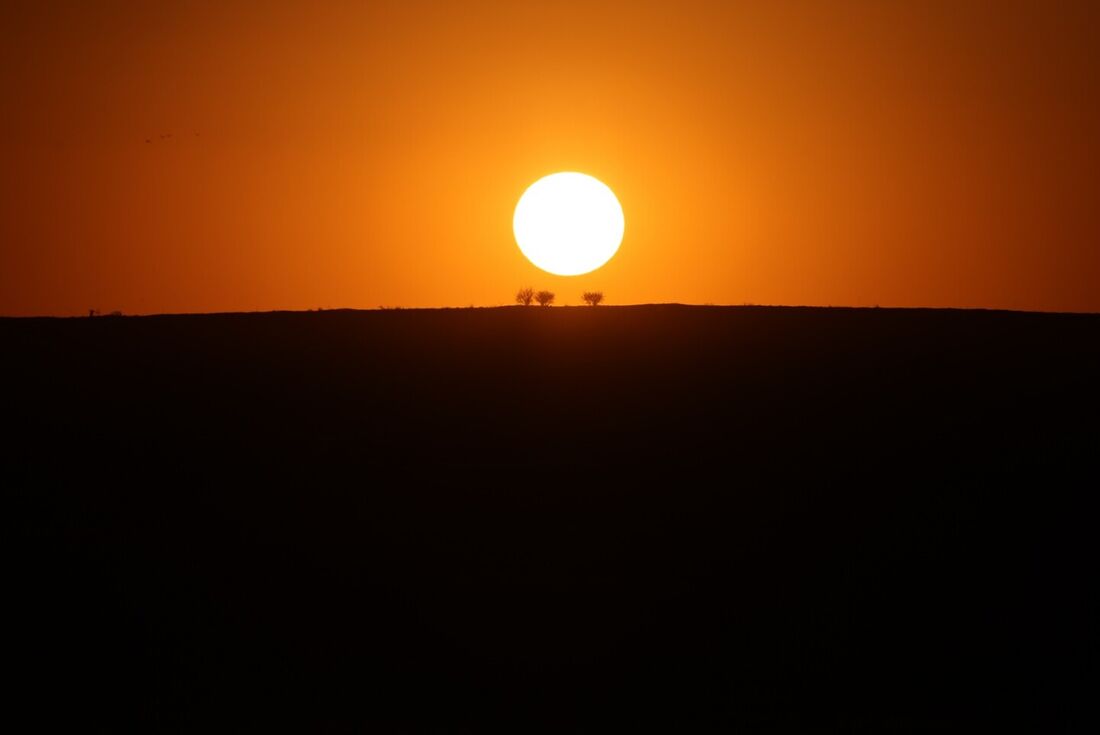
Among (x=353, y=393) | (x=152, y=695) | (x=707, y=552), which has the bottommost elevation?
(x=152, y=695)

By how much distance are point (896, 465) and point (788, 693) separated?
582 centimetres

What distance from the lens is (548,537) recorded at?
16.5 m

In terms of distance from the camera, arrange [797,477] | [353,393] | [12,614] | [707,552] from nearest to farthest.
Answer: [12,614] < [707,552] < [797,477] < [353,393]

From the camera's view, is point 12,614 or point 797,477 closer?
point 12,614

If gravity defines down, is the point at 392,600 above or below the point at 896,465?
below

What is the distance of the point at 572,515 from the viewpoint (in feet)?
55.9

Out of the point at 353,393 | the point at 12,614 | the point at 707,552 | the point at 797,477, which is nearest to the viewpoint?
the point at 12,614

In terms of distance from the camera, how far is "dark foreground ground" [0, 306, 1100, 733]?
13414 millimetres

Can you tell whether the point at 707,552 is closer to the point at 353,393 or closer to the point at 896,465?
the point at 896,465

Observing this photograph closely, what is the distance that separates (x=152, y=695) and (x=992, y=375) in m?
14.8

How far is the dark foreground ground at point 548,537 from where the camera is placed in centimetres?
1341

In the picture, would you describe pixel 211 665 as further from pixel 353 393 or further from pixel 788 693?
pixel 353 393

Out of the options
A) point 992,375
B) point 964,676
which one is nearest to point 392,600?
point 964,676

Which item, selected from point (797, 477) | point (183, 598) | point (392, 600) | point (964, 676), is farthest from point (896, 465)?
point (183, 598)
